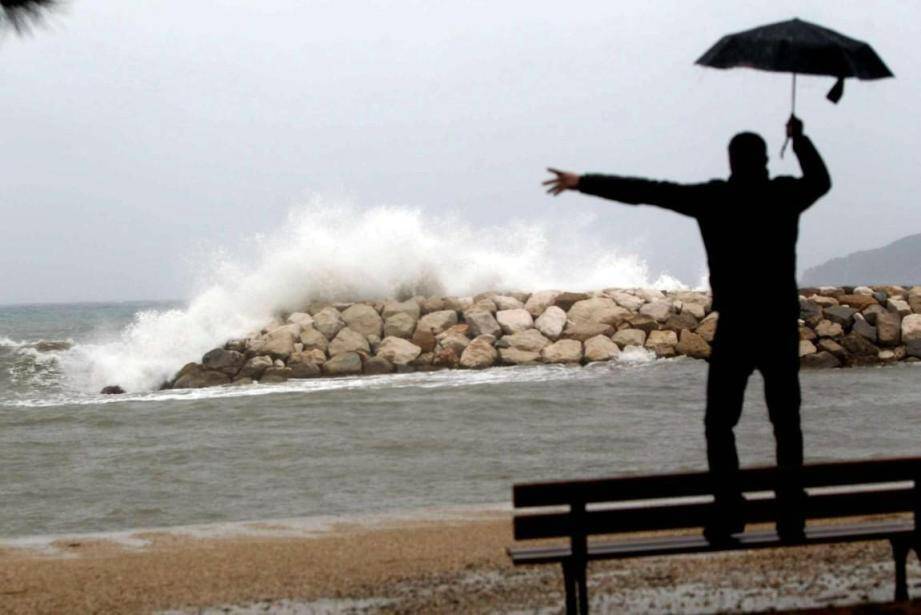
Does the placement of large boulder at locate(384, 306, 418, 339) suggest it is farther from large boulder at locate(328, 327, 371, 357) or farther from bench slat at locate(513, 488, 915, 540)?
bench slat at locate(513, 488, 915, 540)

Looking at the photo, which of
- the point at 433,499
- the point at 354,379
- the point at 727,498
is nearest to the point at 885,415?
the point at 433,499

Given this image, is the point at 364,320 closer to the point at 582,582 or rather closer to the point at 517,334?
the point at 517,334

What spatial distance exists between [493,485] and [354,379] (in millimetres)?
9212

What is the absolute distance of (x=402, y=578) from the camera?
5949mm

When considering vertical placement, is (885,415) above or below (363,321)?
below

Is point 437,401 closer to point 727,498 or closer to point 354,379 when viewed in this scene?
point 354,379

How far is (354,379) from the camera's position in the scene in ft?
62.7

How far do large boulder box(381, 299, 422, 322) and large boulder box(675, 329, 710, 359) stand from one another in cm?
464

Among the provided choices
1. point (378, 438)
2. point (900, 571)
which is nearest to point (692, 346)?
point (378, 438)

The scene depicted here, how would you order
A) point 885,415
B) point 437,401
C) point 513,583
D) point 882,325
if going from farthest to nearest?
1. point 882,325
2. point 437,401
3. point 885,415
4. point 513,583

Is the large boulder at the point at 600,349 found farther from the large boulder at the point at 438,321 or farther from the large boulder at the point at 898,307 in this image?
the large boulder at the point at 898,307

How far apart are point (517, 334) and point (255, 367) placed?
177 inches

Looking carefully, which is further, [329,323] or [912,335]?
[329,323]

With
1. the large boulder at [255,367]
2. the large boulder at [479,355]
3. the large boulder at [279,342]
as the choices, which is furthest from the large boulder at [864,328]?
the large boulder at [255,367]
